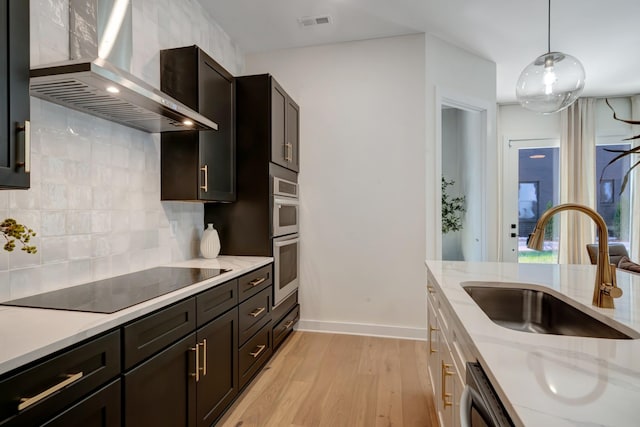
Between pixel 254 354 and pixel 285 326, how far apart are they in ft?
2.36

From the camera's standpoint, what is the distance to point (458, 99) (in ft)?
11.4

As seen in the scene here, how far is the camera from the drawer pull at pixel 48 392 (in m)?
0.89

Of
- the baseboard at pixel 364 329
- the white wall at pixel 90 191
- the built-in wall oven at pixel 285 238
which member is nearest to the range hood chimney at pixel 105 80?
the white wall at pixel 90 191

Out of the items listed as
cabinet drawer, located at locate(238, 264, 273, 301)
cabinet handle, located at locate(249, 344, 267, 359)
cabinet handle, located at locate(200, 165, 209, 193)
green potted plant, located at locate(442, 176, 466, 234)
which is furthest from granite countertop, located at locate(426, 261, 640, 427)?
green potted plant, located at locate(442, 176, 466, 234)

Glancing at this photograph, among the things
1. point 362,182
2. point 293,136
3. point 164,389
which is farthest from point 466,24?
point 164,389

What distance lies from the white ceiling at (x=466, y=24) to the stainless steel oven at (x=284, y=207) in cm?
144

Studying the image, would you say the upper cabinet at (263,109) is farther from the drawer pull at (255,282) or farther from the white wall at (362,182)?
the drawer pull at (255,282)

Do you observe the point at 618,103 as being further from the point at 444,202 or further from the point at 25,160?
the point at 25,160

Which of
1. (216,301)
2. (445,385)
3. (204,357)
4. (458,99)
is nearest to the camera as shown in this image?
(445,385)

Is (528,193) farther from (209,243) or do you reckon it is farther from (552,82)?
(209,243)

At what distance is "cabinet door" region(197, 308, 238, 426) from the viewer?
5.66 ft

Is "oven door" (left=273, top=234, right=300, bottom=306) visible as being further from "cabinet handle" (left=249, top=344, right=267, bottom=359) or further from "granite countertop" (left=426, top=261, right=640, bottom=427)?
"granite countertop" (left=426, top=261, right=640, bottom=427)

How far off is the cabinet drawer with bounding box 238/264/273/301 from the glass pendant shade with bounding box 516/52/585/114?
2059mm

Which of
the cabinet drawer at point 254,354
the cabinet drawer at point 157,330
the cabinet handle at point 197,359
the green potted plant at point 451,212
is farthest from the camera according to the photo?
the green potted plant at point 451,212
